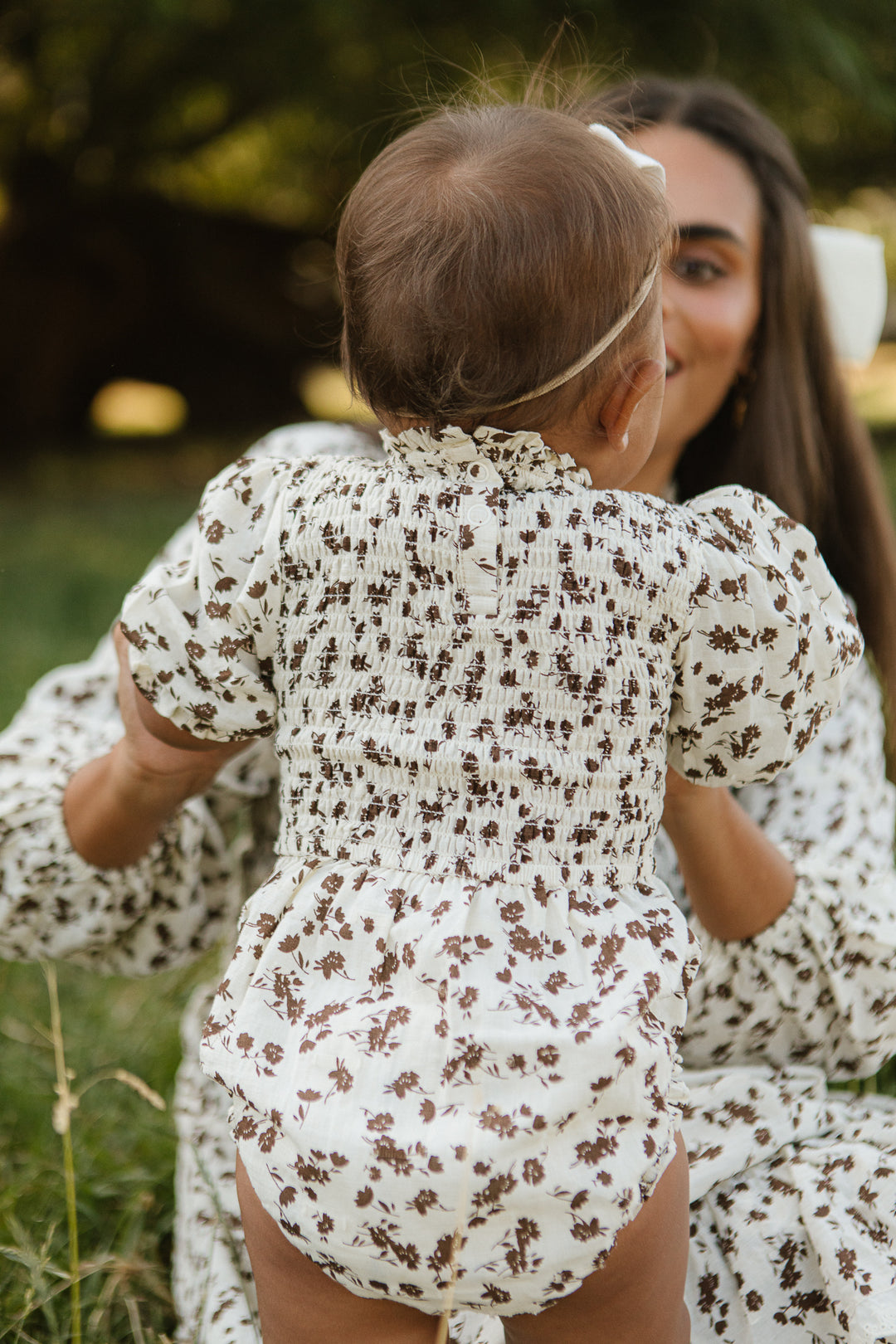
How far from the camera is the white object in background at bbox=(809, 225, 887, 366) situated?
8.30ft

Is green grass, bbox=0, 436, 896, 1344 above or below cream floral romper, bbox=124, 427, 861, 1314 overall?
below

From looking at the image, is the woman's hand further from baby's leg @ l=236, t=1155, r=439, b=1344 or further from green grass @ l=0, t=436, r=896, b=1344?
Result: green grass @ l=0, t=436, r=896, b=1344

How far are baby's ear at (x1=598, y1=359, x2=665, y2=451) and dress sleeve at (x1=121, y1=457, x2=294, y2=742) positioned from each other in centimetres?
31

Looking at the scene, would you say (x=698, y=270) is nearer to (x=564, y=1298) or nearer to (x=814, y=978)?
(x=814, y=978)

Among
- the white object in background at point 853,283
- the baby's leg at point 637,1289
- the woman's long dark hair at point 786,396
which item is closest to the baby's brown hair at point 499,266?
the baby's leg at point 637,1289

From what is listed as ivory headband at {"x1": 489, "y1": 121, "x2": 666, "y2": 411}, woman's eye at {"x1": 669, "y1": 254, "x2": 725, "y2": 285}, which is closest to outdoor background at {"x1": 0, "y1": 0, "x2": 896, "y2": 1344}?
woman's eye at {"x1": 669, "y1": 254, "x2": 725, "y2": 285}

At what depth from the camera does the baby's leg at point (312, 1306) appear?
1.22m

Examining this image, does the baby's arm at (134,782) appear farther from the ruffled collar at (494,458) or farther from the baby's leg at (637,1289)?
the baby's leg at (637,1289)

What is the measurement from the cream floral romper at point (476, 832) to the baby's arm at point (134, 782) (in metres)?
0.21

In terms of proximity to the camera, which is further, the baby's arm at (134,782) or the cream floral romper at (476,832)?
the baby's arm at (134,782)

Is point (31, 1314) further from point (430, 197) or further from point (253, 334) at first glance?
point (253, 334)

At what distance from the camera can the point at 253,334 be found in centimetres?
1075

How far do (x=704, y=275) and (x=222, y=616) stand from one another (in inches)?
47.2

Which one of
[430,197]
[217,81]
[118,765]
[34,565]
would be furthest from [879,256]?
[217,81]
